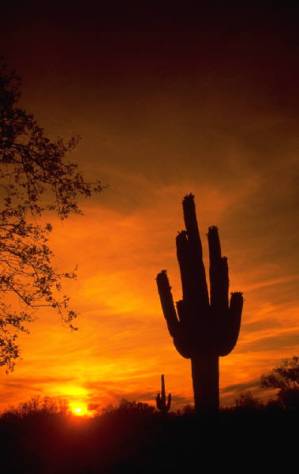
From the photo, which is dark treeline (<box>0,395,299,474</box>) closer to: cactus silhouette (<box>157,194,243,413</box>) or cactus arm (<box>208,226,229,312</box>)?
cactus silhouette (<box>157,194,243,413</box>)

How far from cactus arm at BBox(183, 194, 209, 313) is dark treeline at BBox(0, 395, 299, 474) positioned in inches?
141

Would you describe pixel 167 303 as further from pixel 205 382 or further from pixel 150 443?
pixel 150 443

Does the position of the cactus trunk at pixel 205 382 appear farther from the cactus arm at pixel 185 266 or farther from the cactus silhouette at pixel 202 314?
the cactus arm at pixel 185 266

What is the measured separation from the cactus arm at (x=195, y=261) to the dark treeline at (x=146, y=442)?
3.58 meters

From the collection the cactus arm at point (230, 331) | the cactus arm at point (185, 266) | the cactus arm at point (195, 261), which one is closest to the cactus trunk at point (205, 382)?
the cactus arm at point (230, 331)

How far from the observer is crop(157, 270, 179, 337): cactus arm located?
16.7 metres

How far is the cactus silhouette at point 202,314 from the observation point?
16.0m

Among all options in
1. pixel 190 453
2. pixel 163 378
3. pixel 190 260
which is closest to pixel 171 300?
pixel 190 260

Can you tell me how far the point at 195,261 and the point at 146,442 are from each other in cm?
580

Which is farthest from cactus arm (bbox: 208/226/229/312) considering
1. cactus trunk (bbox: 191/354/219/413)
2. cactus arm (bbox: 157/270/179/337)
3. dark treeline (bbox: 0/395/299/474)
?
dark treeline (bbox: 0/395/299/474)

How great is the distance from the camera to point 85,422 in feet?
56.3

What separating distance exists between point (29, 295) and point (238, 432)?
6882 millimetres

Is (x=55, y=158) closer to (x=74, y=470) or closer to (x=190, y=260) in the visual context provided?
(x=190, y=260)

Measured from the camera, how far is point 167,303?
16.8 meters
